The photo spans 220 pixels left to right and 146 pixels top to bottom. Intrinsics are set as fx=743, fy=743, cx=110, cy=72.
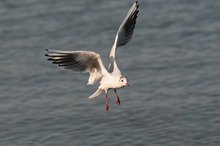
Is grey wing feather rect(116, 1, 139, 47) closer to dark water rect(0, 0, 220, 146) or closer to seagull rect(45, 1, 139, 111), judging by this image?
seagull rect(45, 1, 139, 111)

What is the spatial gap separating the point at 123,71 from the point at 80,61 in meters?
6.03

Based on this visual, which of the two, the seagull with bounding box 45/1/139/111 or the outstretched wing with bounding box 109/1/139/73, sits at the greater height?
the outstretched wing with bounding box 109/1/139/73

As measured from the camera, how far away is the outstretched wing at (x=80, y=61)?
15.9m

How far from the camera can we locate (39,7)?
26844 millimetres

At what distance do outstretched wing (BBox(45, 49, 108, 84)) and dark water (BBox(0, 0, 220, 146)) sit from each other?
286 centimetres

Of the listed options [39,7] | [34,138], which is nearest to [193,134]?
[34,138]

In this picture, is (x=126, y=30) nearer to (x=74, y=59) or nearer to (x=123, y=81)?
(x=123, y=81)

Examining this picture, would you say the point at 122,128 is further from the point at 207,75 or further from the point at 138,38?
the point at 138,38

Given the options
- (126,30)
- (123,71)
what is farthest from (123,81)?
(123,71)

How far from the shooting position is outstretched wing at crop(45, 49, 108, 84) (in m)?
15.9

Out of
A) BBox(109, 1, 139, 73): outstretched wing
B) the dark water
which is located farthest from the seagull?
the dark water

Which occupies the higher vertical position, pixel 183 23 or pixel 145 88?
pixel 183 23

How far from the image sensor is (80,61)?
53.1 feet

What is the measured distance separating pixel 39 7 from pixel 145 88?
7.17 metres
